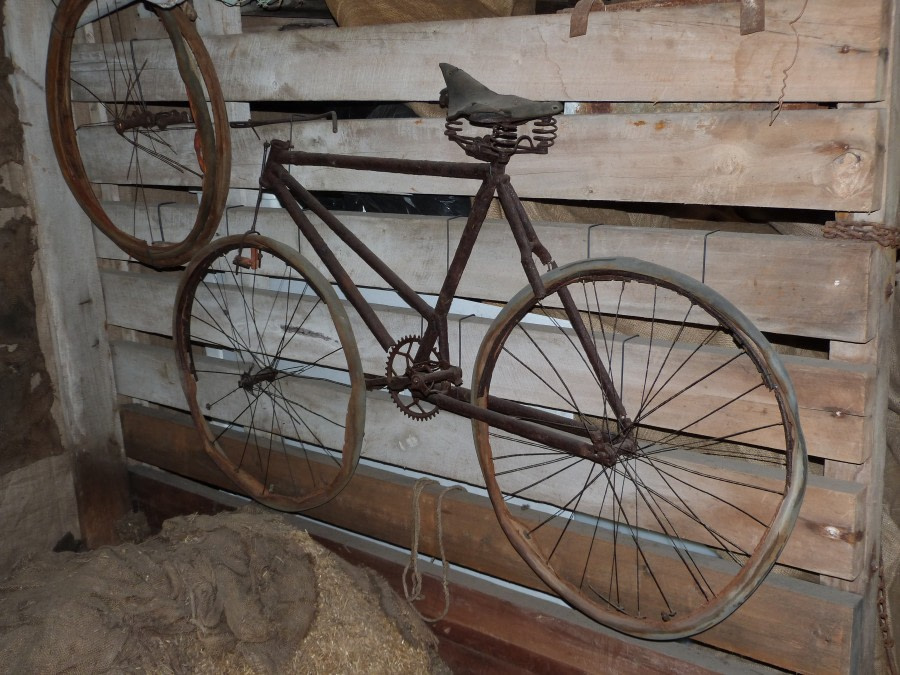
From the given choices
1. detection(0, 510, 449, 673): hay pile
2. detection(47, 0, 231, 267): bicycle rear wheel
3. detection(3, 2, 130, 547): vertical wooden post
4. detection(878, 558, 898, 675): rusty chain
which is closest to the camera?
detection(878, 558, 898, 675): rusty chain

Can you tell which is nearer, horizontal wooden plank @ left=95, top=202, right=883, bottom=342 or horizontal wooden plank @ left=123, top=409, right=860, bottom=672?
horizontal wooden plank @ left=95, top=202, right=883, bottom=342

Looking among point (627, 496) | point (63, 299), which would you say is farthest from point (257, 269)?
point (627, 496)

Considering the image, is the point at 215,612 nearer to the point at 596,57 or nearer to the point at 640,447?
the point at 640,447

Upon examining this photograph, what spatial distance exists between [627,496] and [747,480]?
0.32m

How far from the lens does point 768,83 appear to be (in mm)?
1810

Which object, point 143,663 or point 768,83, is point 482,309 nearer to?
point 768,83

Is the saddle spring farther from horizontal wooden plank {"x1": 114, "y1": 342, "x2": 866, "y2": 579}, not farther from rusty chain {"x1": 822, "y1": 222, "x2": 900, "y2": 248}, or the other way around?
horizontal wooden plank {"x1": 114, "y1": 342, "x2": 866, "y2": 579}

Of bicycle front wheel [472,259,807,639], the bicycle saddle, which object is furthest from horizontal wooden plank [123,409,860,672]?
the bicycle saddle

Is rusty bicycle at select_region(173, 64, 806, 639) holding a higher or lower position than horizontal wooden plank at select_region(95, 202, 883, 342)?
lower

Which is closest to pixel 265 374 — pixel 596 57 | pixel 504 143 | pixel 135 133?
pixel 135 133

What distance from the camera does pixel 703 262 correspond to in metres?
1.96

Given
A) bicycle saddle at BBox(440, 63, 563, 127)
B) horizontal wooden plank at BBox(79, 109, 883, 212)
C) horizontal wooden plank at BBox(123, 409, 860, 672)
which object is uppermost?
bicycle saddle at BBox(440, 63, 563, 127)

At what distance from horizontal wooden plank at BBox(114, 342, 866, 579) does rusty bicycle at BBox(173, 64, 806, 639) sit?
0.02 m

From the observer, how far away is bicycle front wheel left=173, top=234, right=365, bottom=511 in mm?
2748
